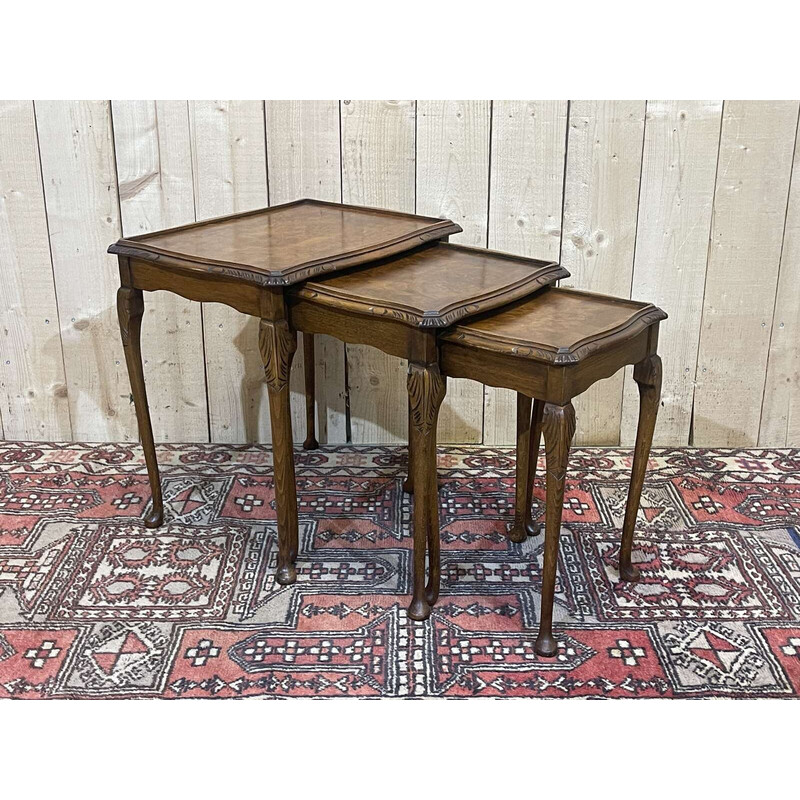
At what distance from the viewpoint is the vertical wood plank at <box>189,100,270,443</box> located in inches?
109

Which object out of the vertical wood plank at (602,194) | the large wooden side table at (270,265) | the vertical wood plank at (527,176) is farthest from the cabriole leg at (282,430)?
the vertical wood plank at (602,194)

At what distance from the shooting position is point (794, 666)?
2070 millimetres

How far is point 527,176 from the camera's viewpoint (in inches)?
110

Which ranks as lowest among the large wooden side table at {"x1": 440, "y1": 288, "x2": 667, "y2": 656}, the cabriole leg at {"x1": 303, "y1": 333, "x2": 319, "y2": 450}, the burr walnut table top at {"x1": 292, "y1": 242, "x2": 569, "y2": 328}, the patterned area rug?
the patterned area rug

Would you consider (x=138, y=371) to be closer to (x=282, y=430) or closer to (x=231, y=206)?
(x=282, y=430)

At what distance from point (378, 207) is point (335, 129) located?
24 centimetres

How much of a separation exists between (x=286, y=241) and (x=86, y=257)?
2.74ft

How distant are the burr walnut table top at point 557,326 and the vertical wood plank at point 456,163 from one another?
668 millimetres

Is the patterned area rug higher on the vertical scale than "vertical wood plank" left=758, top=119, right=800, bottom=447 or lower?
lower

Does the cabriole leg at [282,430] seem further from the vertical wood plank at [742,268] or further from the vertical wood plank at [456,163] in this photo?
the vertical wood plank at [742,268]

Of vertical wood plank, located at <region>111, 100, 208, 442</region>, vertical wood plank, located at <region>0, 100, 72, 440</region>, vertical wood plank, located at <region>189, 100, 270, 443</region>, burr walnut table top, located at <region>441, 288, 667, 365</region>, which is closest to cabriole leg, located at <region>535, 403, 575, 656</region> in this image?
burr walnut table top, located at <region>441, 288, 667, 365</region>

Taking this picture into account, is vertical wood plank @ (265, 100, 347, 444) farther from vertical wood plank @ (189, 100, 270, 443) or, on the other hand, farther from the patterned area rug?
the patterned area rug

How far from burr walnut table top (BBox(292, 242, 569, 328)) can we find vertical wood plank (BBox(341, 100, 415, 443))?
0.46 meters

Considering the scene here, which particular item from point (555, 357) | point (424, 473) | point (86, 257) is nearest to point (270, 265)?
point (424, 473)
